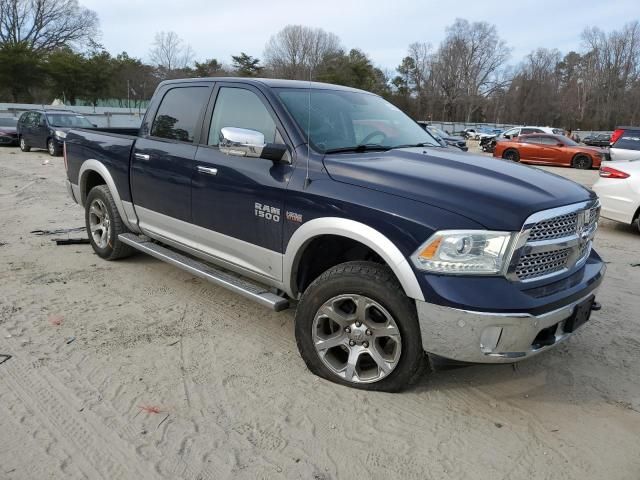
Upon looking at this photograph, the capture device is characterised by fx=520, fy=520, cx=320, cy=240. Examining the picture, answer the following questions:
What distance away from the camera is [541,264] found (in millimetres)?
2891

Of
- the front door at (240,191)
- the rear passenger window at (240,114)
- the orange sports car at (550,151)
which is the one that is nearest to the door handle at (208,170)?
the front door at (240,191)

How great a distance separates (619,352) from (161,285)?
396cm

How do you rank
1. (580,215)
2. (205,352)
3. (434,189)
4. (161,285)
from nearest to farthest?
(434,189) → (580,215) → (205,352) → (161,285)

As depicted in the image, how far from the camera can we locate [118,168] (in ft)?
16.6

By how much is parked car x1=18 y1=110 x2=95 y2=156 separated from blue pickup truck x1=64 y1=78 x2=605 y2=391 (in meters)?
14.9

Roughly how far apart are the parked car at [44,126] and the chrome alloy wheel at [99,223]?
1286 cm

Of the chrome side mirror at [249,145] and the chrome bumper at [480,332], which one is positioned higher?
the chrome side mirror at [249,145]

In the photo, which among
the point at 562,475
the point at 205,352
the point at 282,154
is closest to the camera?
the point at 562,475

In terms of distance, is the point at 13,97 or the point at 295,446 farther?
the point at 13,97

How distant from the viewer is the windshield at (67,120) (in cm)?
1783

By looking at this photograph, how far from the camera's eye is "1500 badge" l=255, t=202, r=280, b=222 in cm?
347

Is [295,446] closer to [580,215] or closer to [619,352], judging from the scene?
[580,215]

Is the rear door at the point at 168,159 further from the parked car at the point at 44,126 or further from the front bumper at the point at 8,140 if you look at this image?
the front bumper at the point at 8,140

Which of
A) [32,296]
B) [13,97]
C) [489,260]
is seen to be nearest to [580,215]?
[489,260]
